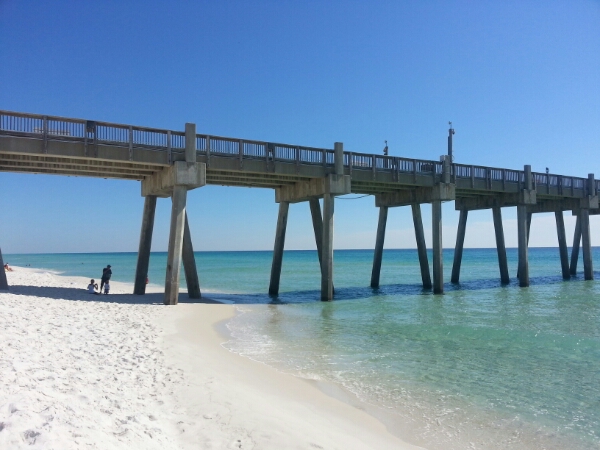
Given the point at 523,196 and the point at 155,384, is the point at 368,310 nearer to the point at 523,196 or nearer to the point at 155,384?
the point at 155,384

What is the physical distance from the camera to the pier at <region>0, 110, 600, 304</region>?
17.3 meters

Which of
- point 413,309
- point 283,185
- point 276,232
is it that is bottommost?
point 413,309

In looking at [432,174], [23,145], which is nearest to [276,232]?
[432,174]

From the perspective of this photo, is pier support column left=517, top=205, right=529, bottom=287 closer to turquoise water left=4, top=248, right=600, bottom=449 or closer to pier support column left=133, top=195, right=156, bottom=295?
turquoise water left=4, top=248, right=600, bottom=449

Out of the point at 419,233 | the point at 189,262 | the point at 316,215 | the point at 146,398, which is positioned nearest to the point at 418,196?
the point at 419,233

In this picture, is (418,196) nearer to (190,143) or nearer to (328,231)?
(328,231)

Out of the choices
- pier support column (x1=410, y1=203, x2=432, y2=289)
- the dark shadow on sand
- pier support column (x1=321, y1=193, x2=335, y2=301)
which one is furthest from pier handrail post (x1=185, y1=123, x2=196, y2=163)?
pier support column (x1=410, y1=203, x2=432, y2=289)

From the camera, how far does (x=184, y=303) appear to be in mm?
→ 20703

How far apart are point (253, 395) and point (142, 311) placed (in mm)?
10157

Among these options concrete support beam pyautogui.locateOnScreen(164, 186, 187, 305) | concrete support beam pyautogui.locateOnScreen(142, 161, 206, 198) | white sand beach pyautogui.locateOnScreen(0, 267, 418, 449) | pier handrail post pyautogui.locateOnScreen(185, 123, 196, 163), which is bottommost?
white sand beach pyautogui.locateOnScreen(0, 267, 418, 449)

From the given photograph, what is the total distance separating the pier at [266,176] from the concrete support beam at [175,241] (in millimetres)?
44

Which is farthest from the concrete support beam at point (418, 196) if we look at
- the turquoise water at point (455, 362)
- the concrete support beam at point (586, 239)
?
the concrete support beam at point (586, 239)

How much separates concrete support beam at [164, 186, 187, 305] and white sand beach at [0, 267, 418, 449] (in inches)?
270

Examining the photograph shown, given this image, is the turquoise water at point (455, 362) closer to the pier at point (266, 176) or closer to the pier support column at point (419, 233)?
the pier at point (266, 176)
